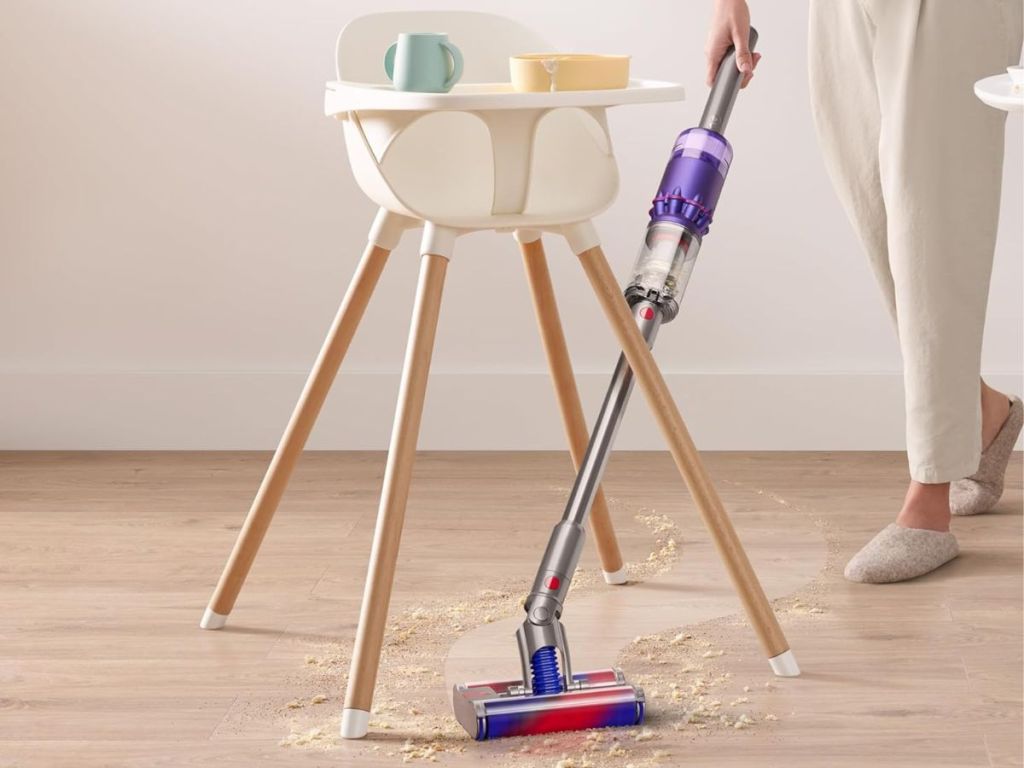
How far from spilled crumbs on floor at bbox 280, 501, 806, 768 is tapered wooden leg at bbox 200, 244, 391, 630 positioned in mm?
149

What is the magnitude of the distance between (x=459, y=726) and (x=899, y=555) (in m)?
0.73

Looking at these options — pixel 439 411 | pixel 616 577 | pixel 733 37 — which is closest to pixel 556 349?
pixel 616 577

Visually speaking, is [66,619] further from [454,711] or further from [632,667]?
[632,667]

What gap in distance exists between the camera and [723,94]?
1.59m

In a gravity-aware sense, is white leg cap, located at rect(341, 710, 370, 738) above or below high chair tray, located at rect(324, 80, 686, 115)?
below

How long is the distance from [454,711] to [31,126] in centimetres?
167

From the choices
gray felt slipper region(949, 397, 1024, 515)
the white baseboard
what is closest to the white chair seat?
gray felt slipper region(949, 397, 1024, 515)

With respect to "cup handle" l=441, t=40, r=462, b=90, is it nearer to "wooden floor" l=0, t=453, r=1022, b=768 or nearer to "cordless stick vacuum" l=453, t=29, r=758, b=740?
"cordless stick vacuum" l=453, t=29, r=758, b=740

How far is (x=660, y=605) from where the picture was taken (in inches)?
70.9

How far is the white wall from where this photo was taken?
2582mm

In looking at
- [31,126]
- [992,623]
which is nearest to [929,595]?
[992,623]

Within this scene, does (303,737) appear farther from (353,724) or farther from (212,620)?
(212,620)

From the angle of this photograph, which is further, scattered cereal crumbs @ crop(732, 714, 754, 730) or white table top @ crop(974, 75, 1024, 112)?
scattered cereal crumbs @ crop(732, 714, 754, 730)

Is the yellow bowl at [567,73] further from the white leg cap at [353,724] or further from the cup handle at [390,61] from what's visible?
the white leg cap at [353,724]
